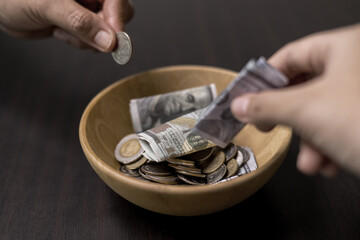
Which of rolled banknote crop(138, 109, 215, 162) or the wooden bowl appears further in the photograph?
rolled banknote crop(138, 109, 215, 162)

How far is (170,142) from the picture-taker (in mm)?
753

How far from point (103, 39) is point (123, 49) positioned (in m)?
0.07

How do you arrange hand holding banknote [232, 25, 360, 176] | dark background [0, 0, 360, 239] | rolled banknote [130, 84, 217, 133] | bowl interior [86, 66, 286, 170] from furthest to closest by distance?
1. rolled banknote [130, 84, 217, 133]
2. bowl interior [86, 66, 286, 170]
3. dark background [0, 0, 360, 239]
4. hand holding banknote [232, 25, 360, 176]

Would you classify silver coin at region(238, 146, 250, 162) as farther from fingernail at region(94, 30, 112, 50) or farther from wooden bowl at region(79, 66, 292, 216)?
fingernail at region(94, 30, 112, 50)

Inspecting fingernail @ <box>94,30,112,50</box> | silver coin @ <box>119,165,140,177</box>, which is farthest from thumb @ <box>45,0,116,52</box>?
silver coin @ <box>119,165,140,177</box>

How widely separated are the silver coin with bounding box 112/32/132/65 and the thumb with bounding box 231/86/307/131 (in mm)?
442

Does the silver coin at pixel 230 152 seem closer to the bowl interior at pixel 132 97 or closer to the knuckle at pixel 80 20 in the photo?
the bowl interior at pixel 132 97

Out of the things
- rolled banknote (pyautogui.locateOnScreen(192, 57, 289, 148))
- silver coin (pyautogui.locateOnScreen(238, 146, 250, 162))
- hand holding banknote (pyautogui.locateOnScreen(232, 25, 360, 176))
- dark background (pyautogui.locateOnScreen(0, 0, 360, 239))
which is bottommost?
dark background (pyautogui.locateOnScreen(0, 0, 360, 239))

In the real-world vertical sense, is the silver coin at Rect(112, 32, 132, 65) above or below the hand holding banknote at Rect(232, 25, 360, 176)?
below

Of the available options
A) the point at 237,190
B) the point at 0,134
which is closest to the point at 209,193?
the point at 237,190

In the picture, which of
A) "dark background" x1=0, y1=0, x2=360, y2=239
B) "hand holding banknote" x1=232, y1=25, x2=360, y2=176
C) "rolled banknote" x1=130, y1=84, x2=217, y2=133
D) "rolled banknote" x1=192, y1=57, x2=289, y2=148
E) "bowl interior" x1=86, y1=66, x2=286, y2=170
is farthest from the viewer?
"rolled banknote" x1=130, y1=84, x2=217, y2=133

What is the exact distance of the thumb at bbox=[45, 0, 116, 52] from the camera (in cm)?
86

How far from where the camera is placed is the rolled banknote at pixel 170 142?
0.73 meters

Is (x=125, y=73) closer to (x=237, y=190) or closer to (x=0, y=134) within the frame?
(x=0, y=134)
